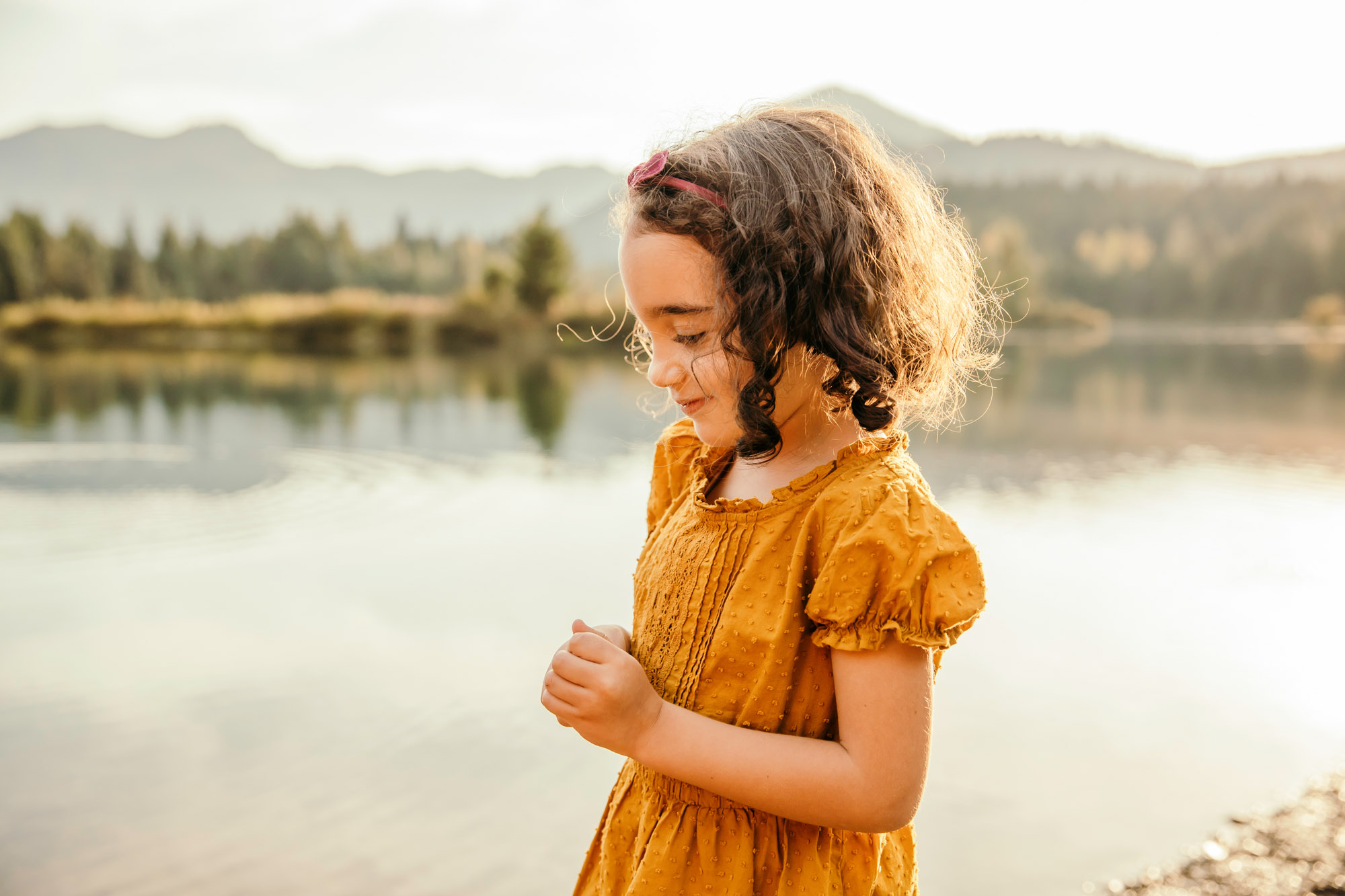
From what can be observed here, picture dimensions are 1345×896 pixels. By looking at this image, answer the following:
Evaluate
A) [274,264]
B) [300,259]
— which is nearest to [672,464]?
[300,259]

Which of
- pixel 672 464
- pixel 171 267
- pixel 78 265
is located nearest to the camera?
pixel 672 464

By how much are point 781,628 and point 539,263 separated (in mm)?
22708

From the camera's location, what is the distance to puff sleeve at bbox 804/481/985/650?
2.55ft

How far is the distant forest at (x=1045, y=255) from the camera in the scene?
34.7 m

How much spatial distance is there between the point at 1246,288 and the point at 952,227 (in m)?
61.2

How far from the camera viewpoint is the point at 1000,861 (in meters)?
2.43

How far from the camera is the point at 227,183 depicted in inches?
5871

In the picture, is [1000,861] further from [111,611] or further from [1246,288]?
[1246,288]

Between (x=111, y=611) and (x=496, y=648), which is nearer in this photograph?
(x=496, y=648)

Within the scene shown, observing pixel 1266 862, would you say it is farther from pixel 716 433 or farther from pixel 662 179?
pixel 662 179

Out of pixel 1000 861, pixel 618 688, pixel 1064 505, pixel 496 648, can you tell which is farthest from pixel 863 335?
pixel 1064 505

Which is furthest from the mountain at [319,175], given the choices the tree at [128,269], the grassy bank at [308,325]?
the grassy bank at [308,325]

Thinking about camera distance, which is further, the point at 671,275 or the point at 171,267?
the point at 171,267

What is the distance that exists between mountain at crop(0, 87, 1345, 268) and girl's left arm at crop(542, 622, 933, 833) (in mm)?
102442
